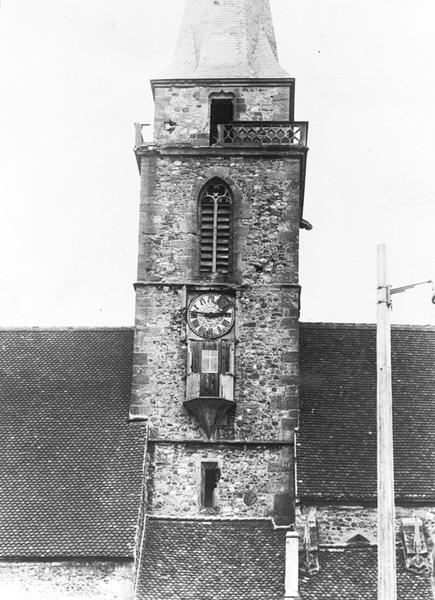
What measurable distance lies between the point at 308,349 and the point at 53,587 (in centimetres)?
945

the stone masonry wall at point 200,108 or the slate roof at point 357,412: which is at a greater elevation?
the stone masonry wall at point 200,108

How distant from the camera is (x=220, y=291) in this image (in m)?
28.3

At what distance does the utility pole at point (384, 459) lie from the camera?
15070 millimetres

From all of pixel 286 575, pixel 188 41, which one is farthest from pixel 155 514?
pixel 188 41

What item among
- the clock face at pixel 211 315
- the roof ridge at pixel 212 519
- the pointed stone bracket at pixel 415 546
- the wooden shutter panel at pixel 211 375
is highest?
the clock face at pixel 211 315

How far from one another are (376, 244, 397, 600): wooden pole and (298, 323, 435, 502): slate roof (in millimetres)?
10882

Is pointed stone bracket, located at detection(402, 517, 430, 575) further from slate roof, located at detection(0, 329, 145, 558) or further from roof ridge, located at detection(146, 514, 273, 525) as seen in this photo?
slate roof, located at detection(0, 329, 145, 558)

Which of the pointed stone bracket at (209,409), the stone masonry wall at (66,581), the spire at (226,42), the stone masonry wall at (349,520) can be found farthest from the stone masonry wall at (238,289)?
the stone masonry wall at (66,581)

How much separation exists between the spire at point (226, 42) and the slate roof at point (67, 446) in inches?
297

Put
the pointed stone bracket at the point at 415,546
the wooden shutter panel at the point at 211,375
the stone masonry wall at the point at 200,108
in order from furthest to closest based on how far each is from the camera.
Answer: the stone masonry wall at the point at 200,108
the wooden shutter panel at the point at 211,375
the pointed stone bracket at the point at 415,546

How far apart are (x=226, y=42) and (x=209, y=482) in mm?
12282

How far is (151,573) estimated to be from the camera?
2512 cm

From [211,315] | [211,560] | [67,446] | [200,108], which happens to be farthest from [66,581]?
[200,108]

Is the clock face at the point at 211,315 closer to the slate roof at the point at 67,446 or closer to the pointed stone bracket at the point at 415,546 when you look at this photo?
the slate roof at the point at 67,446
